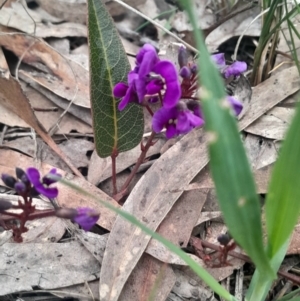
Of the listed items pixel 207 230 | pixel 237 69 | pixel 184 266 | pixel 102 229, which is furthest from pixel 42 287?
pixel 237 69

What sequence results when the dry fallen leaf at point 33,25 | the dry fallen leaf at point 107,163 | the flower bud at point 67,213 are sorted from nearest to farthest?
the flower bud at point 67,213
the dry fallen leaf at point 107,163
the dry fallen leaf at point 33,25

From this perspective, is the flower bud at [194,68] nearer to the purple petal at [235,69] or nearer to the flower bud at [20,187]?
the purple petal at [235,69]

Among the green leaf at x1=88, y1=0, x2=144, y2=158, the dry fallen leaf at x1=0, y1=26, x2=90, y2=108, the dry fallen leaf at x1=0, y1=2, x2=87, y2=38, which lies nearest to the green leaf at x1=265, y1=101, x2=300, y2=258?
the green leaf at x1=88, y1=0, x2=144, y2=158

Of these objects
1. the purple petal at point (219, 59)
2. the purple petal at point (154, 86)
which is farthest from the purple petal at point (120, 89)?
the purple petal at point (219, 59)

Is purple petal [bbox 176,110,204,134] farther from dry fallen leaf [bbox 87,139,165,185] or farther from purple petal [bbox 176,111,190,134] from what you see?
dry fallen leaf [bbox 87,139,165,185]

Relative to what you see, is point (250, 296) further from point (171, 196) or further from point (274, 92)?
point (274, 92)

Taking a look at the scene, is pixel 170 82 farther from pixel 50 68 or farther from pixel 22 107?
pixel 50 68

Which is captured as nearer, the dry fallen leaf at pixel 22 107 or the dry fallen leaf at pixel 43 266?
the dry fallen leaf at pixel 43 266
